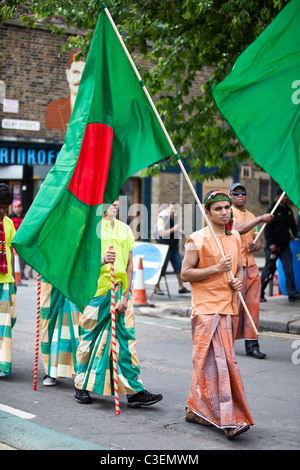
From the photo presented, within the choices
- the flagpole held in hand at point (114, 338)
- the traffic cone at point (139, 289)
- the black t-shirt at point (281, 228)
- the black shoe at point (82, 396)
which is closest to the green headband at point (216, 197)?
the flagpole held in hand at point (114, 338)

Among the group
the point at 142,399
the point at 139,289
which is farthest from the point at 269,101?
A: the point at 139,289

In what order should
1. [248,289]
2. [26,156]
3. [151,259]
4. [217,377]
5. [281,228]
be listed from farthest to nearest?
[26,156], [151,259], [281,228], [248,289], [217,377]

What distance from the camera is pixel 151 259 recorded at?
1496cm

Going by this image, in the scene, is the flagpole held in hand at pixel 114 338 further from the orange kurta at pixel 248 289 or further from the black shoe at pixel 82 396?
the orange kurta at pixel 248 289

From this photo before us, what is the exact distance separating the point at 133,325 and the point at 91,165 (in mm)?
1582

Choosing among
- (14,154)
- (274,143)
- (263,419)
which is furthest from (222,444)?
(14,154)

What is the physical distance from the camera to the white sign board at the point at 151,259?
1467cm

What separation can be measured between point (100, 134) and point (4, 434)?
2.52 m

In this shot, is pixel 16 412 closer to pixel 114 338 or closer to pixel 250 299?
pixel 114 338

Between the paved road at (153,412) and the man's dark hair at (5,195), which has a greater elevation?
the man's dark hair at (5,195)

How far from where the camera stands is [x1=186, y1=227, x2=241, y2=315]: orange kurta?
5.59 meters

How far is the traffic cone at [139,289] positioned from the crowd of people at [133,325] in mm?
5291

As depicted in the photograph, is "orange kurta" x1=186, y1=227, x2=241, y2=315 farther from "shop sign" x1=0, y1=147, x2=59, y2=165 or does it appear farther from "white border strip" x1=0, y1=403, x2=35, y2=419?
"shop sign" x1=0, y1=147, x2=59, y2=165

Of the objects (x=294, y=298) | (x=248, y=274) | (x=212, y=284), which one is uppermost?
(x=212, y=284)
